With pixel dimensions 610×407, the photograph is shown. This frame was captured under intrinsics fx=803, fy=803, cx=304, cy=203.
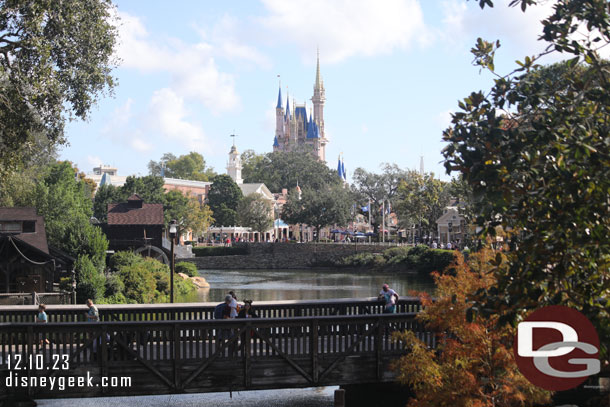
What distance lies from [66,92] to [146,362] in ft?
43.7

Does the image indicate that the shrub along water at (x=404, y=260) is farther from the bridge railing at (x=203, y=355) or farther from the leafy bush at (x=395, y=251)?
the bridge railing at (x=203, y=355)

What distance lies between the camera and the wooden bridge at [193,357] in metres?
15.4

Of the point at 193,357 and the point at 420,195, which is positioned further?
the point at 420,195

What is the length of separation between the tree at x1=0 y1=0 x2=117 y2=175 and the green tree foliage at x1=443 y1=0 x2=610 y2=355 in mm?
16124

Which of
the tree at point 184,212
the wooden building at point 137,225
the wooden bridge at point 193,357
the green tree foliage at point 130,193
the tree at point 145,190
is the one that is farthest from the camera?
the tree at point 184,212

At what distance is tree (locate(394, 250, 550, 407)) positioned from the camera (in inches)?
537

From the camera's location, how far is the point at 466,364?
14141mm

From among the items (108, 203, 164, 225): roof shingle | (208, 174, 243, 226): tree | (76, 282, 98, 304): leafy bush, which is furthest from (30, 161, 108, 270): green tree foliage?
(208, 174, 243, 226): tree

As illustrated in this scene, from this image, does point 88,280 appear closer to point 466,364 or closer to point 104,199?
point 466,364

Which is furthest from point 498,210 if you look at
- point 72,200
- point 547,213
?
point 72,200

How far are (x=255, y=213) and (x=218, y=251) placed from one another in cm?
2091

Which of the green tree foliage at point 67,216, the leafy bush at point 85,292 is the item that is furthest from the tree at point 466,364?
the green tree foliage at point 67,216
